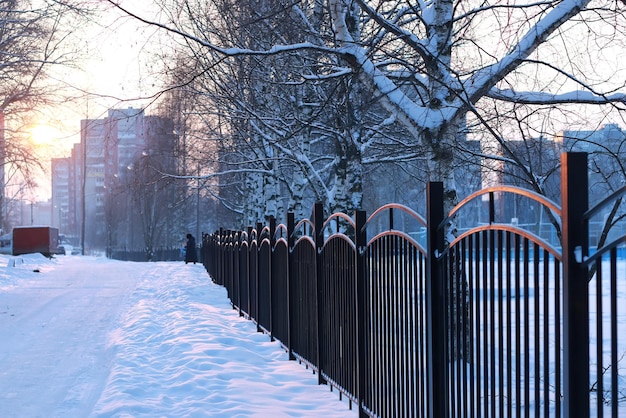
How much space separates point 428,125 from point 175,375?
3.56m

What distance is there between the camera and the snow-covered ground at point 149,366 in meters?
5.96

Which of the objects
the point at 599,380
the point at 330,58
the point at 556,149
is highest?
the point at 330,58

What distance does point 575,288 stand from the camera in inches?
99.7

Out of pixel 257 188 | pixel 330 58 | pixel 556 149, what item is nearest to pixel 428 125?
pixel 556 149

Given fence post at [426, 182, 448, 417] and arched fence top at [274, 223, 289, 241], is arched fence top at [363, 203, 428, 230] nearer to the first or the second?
fence post at [426, 182, 448, 417]

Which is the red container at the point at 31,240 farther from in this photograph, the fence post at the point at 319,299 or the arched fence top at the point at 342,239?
the arched fence top at the point at 342,239

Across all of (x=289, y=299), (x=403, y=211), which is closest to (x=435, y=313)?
(x=403, y=211)

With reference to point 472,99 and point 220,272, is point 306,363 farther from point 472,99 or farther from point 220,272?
point 220,272

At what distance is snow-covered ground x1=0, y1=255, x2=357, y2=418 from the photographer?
5.96 metres

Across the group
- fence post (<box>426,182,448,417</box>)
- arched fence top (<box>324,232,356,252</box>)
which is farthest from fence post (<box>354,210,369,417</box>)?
fence post (<box>426,182,448,417</box>)

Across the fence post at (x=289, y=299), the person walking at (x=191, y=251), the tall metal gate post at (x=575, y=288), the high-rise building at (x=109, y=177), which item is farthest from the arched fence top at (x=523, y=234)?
the person walking at (x=191, y=251)

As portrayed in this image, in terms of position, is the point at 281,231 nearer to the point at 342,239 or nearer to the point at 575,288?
the point at 342,239

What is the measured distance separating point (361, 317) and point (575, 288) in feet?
10.0

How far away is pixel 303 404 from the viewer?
19.7 feet
